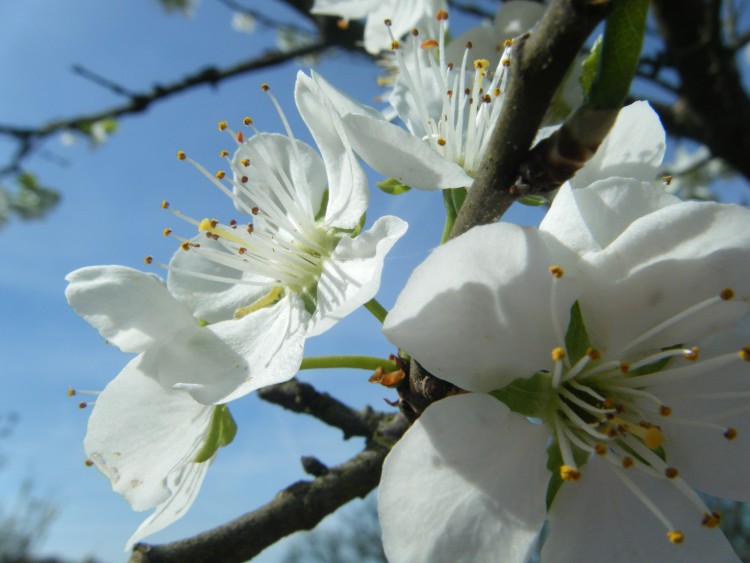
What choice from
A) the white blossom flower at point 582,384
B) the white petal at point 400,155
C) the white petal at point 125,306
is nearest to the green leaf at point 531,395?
the white blossom flower at point 582,384

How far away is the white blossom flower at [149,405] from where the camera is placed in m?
1.01

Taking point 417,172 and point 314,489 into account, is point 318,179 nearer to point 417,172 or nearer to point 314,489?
point 417,172

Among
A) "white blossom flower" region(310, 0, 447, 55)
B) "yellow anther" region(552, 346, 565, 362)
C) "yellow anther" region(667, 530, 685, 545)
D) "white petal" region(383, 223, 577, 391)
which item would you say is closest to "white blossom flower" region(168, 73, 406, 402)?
"white petal" region(383, 223, 577, 391)

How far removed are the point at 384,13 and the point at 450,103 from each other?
0.57 meters

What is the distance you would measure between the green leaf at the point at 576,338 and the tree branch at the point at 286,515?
0.38 meters

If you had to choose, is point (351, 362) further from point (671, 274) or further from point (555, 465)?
point (671, 274)

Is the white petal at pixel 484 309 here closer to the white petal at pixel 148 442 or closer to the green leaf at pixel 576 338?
the green leaf at pixel 576 338

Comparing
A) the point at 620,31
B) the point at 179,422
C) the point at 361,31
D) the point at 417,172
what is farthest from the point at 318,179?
the point at 361,31

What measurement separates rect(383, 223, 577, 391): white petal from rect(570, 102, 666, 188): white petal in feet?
0.99

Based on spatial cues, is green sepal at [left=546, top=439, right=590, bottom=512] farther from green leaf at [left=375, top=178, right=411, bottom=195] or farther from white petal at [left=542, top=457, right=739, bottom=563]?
green leaf at [left=375, top=178, right=411, bottom=195]

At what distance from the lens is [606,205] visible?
81 cm

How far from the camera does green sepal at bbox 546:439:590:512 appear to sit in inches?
34.3

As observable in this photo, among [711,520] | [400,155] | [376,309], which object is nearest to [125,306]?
[376,309]

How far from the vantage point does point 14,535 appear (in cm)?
1038
